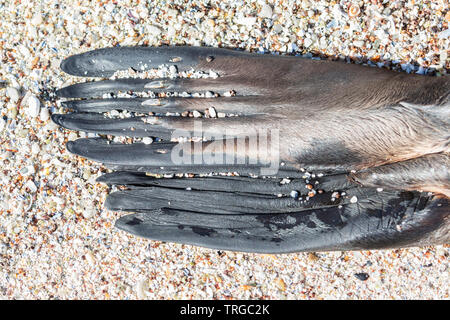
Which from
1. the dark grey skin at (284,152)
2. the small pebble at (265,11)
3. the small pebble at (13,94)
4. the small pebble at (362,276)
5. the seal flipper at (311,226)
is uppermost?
the small pebble at (265,11)

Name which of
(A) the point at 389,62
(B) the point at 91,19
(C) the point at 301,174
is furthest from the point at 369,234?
(B) the point at 91,19

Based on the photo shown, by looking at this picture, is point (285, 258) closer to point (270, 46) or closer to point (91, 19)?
point (270, 46)

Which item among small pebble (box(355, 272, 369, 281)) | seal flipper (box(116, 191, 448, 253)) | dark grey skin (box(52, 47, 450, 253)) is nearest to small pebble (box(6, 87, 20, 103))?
dark grey skin (box(52, 47, 450, 253))

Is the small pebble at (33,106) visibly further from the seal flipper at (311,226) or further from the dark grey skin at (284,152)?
the seal flipper at (311,226)

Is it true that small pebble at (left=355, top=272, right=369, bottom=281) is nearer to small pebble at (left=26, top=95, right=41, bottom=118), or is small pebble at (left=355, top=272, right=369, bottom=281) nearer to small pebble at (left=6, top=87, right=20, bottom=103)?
small pebble at (left=26, top=95, right=41, bottom=118)

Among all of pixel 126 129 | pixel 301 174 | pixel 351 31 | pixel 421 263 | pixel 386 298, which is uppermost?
pixel 351 31

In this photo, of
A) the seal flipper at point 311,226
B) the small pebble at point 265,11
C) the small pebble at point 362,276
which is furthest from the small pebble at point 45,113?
the small pebble at point 362,276

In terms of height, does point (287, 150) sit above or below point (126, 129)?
below
